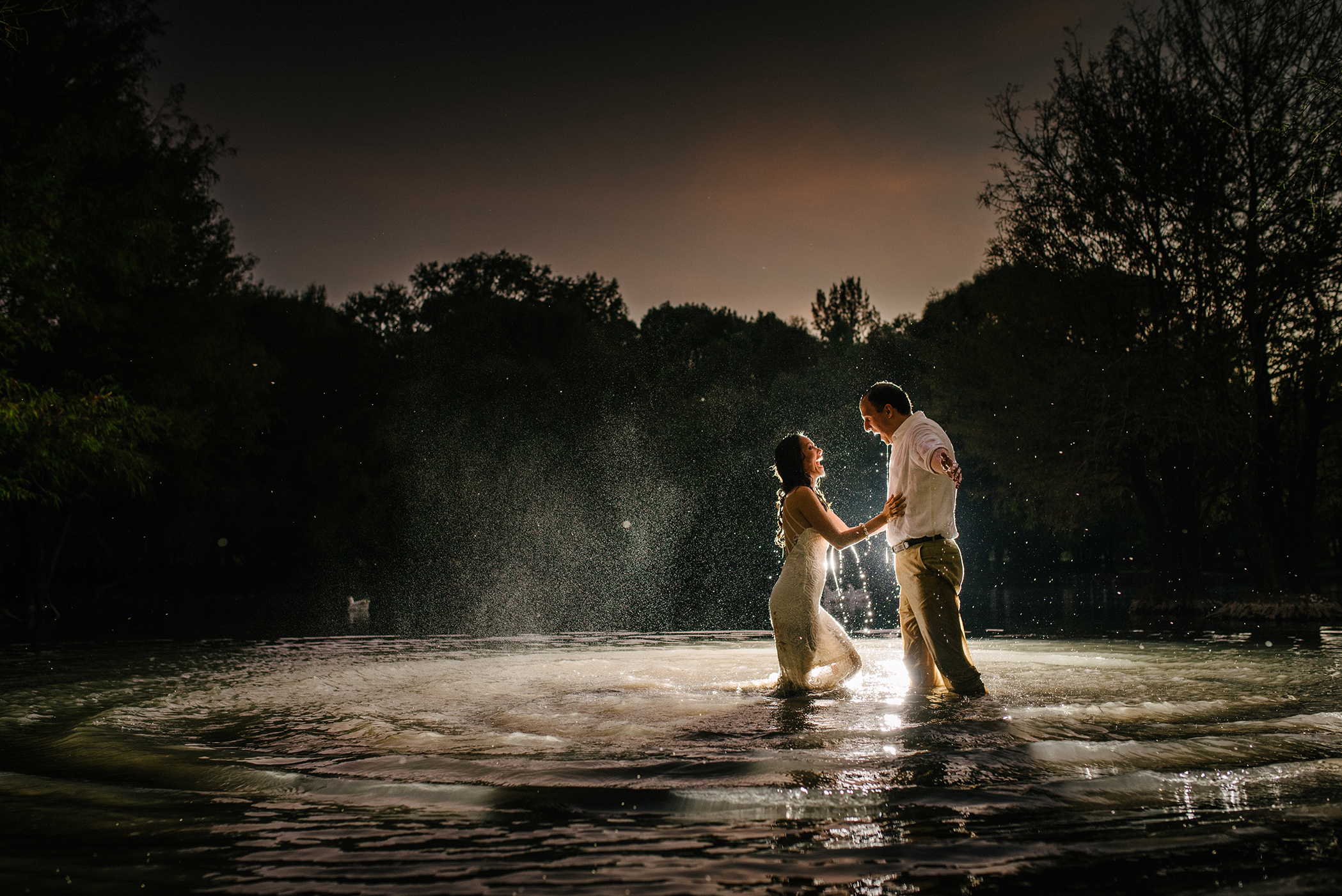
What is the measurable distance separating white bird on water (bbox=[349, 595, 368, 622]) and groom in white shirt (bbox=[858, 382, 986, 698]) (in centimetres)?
1882

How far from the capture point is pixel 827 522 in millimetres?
8938

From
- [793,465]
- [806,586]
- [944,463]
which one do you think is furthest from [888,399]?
[806,586]

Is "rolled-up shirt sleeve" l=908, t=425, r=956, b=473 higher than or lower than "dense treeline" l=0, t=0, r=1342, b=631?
lower

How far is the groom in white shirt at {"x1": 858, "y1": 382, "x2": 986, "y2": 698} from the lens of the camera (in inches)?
314

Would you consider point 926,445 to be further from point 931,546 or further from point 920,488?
point 931,546

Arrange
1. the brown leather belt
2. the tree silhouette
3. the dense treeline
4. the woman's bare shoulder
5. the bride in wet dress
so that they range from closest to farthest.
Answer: the brown leather belt, the bride in wet dress, the woman's bare shoulder, the dense treeline, the tree silhouette

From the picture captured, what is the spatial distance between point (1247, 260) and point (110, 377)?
26.5 m

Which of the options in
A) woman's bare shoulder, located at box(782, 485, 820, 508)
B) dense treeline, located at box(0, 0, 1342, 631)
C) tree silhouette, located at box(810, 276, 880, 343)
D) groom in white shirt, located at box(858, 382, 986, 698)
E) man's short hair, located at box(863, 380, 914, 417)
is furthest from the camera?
tree silhouette, located at box(810, 276, 880, 343)

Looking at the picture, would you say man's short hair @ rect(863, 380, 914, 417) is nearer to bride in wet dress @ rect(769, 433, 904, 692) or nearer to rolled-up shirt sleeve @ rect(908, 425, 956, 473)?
rolled-up shirt sleeve @ rect(908, 425, 956, 473)

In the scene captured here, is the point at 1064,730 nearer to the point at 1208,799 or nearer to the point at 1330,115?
the point at 1208,799

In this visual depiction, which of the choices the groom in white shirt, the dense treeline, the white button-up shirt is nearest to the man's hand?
the groom in white shirt

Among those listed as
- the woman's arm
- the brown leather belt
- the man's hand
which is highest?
the man's hand

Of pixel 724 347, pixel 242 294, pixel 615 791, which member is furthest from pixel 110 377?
pixel 724 347

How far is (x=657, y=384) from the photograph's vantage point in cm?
4444
